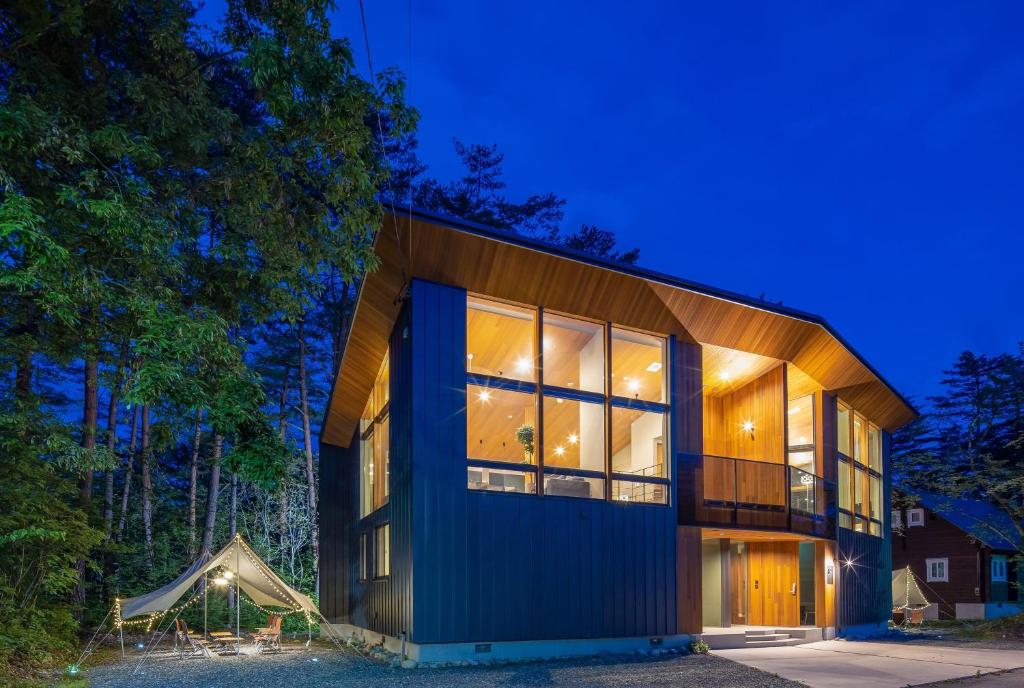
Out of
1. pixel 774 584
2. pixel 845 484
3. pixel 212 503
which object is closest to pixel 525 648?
pixel 774 584

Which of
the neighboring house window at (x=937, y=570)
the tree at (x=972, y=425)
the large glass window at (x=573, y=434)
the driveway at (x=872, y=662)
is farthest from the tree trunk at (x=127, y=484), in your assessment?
the neighboring house window at (x=937, y=570)

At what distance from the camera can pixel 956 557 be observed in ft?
84.6

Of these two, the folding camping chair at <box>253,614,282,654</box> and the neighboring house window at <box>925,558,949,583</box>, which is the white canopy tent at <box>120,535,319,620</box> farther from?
the neighboring house window at <box>925,558,949,583</box>

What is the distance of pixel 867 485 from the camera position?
17.4 metres

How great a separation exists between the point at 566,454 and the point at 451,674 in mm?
3364

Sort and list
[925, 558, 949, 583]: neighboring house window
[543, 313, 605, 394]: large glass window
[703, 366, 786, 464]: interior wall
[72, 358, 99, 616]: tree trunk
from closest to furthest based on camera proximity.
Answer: [543, 313, 605, 394]: large glass window < [72, 358, 99, 616]: tree trunk < [703, 366, 786, 464]: interior wall < [925, 558, 949, 583]: neighboring house window

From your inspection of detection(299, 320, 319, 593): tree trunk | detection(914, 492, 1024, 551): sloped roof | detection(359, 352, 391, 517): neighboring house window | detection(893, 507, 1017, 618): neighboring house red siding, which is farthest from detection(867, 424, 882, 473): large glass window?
detection(299, 320, 319, 593): tree trunk

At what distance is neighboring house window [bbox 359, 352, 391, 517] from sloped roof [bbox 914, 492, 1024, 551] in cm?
1736

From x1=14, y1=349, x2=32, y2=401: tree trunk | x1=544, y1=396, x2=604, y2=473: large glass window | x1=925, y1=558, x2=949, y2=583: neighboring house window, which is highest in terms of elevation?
x1=14, y1=349, x2=32, y2=401: tree trunk

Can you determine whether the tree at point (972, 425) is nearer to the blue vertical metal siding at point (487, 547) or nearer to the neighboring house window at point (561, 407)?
the neighboring house window at point (561, 407)

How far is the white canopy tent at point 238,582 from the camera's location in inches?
447

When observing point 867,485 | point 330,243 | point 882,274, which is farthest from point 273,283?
point 882,274

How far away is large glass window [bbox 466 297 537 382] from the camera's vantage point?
1098 cm

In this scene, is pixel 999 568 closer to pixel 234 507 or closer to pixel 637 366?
pixel 637 366
